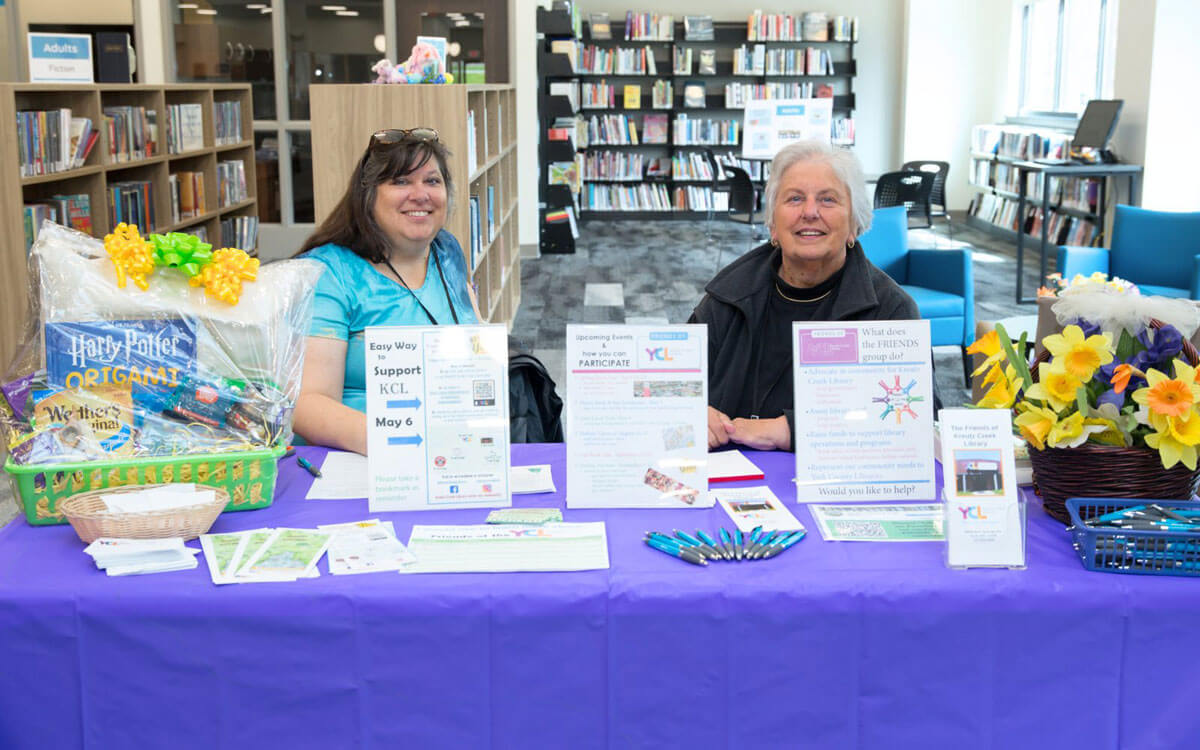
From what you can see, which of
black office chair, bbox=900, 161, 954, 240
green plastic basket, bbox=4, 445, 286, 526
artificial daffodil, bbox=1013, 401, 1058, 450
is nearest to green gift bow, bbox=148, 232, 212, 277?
green plastic basket, bbox=4, 445, 286, 526

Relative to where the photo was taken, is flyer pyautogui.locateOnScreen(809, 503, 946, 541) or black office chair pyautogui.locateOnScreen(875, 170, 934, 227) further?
black office chair pyautogui.locateOnScreen(875, 170, 934, 227)

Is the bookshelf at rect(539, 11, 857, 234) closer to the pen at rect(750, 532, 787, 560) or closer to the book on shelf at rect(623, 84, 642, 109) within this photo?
the book on shelf at rect(623, 84, 642, 109)

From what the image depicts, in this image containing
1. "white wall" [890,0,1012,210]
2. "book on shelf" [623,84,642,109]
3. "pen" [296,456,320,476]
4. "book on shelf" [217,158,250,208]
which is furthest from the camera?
"book on shelf" [623,84,642,109]

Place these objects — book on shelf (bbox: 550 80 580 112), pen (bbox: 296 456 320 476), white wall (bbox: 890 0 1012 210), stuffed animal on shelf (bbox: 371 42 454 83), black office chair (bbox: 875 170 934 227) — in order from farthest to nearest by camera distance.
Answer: white wall (bbox: 890 0 1012 210) < book on shelf (bbox: 550 80 580 112) < black office chair (bbox: 875 170 934 227) < stuffed animal on shelf (bbox: 371 42 454 83) < pen (bbox: 296 456 320 476)

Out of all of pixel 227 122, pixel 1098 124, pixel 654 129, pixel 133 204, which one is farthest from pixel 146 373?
pixel 654 129

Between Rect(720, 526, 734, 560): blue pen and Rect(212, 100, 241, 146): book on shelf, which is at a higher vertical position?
Rect(212, 100, 241, 146): book on shelf

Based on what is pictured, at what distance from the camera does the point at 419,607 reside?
58.3 inches

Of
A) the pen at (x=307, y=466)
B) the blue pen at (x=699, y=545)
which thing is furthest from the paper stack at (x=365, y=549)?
the blue pen at (x=699, y=545)

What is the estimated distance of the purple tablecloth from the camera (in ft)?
4.85

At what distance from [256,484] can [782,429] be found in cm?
98

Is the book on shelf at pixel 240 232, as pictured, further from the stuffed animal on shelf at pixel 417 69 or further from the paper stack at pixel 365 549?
the paper stack at pixel 365 549

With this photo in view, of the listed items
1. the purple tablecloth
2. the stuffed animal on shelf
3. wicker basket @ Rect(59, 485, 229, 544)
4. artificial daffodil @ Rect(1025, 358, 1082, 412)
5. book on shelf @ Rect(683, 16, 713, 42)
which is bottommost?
the purple tablecloth

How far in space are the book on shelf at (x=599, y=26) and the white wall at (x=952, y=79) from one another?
11.4 feet

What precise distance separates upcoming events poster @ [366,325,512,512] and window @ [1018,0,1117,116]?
9729mm
